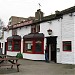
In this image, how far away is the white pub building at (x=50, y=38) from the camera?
69.3 ft

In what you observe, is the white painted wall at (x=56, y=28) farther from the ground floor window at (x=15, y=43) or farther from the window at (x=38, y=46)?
the ground floor window at (x=15, y=43)

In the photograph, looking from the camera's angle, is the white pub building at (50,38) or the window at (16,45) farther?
the window at (16,45)

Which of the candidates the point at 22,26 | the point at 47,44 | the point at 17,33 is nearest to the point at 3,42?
the point at 17,33

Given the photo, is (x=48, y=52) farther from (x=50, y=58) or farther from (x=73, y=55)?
(x=73, y=55)

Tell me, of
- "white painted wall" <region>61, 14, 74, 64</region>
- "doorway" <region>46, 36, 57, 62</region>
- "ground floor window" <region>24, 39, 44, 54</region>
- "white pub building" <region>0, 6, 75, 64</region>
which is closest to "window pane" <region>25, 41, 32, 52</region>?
"white pub building" <region>0, 6, 75, 64</region>

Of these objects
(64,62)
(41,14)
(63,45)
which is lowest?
(64,62)

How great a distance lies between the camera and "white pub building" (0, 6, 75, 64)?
69.3 feet

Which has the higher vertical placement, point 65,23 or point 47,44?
point 65,23

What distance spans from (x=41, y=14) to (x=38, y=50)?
6.39m

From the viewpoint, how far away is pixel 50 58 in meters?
24.6

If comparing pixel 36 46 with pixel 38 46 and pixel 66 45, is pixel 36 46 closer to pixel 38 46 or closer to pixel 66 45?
pixel 38 46

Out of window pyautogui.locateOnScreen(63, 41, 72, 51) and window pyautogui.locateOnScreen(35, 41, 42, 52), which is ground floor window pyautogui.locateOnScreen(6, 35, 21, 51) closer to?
window pyautogui.locateOnScreen(35, 41, 42, 52)

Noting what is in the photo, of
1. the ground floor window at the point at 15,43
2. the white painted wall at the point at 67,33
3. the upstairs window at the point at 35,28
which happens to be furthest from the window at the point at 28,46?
the white painted wall at the point at 67,33

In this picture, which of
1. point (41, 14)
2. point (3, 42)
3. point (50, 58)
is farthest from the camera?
point (3, 42)
